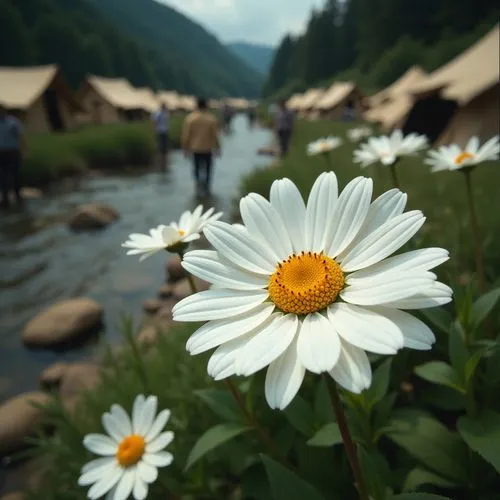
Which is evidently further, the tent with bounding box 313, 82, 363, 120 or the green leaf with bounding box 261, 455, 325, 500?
the tent with bounding box 313, 82, 363, 120

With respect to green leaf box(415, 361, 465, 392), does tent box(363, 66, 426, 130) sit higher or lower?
lower

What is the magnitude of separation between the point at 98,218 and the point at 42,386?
410 centimetres

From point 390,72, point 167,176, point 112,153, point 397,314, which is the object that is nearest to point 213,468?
point 397,314

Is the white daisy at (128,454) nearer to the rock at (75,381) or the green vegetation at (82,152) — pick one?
the rock at (75,381)

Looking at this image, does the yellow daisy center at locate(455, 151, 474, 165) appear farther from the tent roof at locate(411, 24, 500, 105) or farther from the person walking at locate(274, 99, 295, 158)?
the person walking at locate(274, 99, 295, 158)

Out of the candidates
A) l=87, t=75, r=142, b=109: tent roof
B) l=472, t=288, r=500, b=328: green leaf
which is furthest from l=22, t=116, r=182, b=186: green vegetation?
l=87, t=75, r=142, b=109: tent roof

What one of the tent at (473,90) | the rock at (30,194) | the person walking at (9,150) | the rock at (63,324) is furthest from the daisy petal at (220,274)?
the rock at (30,194)

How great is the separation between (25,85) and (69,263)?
13.7 metres

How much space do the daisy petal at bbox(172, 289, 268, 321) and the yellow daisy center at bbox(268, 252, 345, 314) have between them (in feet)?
0.13

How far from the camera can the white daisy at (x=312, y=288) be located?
2.44 feet

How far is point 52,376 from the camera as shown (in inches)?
134

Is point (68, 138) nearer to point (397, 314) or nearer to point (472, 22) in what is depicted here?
point (397, 314)

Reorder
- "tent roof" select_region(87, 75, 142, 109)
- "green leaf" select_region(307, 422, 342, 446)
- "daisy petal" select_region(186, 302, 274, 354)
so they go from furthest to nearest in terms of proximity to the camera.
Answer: "tent roof" select_region(87, 75, 142, 109) → "green leaf" select_region(307, 422, 342, 446) → "daisy petal" select_region(186, 302, 274, 354)

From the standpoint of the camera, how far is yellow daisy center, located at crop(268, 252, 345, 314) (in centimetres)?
88
